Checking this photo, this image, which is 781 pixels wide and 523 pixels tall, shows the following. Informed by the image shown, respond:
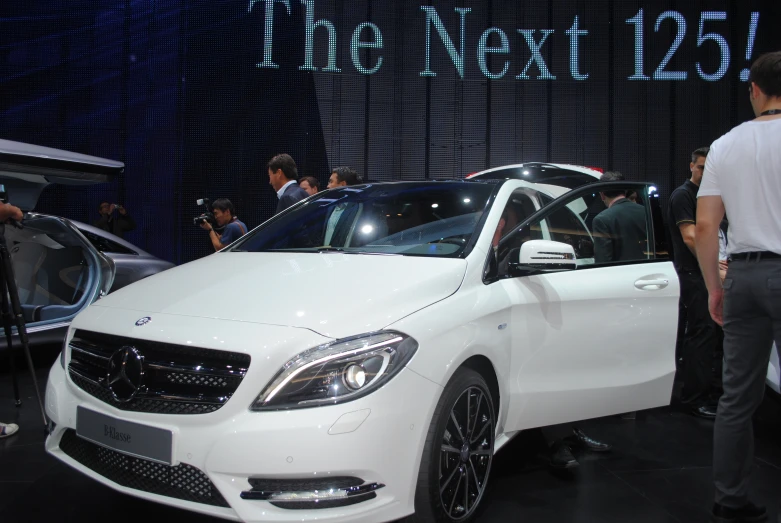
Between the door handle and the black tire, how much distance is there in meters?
0.90

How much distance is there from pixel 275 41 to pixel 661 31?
17.7 ft

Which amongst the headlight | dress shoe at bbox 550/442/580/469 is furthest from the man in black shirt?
the headlight

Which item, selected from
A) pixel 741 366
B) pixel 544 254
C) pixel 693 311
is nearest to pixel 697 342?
pixel 693 311

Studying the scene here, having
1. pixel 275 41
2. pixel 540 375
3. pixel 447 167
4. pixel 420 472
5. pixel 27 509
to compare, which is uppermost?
pixel 275 41

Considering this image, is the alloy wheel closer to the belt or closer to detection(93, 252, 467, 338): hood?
detection(93, 252, 467, 338): hood

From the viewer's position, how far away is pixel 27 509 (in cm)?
224

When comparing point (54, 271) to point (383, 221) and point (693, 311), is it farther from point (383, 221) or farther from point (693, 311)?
point (693, 311)

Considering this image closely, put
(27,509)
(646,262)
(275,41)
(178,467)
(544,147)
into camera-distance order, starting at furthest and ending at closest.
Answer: (544,147), (275,41), (646,262), (27,509), (178,467)

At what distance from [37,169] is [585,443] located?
3.06 m

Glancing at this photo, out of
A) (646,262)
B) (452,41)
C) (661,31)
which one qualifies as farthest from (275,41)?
(646,262)

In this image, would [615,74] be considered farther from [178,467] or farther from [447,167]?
[178,467]

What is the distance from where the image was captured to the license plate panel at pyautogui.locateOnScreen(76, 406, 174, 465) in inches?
64.4

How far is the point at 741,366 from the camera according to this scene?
6.70ft

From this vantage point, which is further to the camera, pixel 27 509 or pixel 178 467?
pixel 27 509
